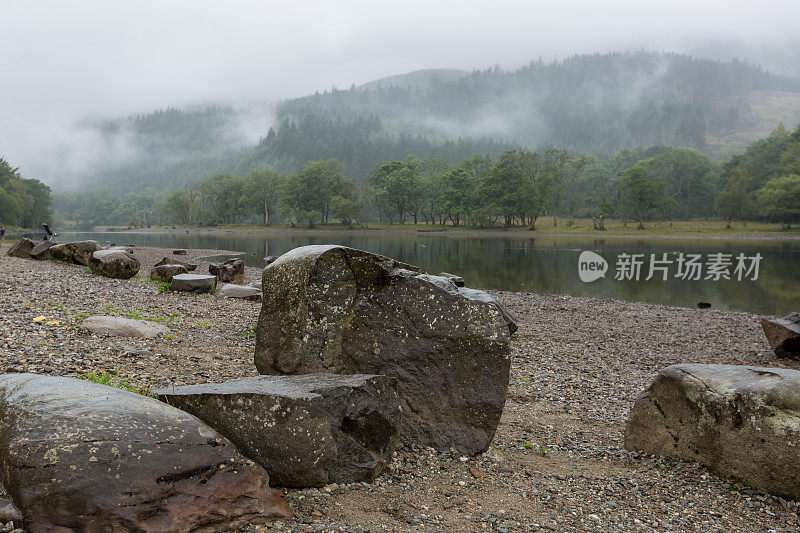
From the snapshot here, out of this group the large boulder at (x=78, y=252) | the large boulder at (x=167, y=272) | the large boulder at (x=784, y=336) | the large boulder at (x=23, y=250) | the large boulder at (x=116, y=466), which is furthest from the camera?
the large boulder at (x=23, y=250)

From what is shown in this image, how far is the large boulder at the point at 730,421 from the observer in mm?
6281

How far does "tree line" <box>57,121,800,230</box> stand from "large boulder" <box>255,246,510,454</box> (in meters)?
115

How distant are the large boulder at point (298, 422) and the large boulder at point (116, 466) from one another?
36 cm

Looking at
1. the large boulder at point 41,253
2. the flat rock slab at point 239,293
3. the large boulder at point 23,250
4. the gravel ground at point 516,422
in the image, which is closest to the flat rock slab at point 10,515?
the gravel ground at point 516,422

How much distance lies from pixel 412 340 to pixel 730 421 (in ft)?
14.7

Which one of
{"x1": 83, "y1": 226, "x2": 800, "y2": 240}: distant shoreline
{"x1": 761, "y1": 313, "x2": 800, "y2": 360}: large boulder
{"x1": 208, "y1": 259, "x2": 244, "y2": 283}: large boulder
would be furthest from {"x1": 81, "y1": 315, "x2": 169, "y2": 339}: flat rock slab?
{"x1": 83, "y1": 226, "x2": 800, "y2": 240}: distant shoreline

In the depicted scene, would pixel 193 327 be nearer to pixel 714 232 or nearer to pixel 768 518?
pixel 768 518

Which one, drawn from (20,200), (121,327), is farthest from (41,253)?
(20,200)

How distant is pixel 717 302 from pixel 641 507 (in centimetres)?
2844

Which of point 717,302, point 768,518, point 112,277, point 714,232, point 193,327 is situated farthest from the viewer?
point 714,232

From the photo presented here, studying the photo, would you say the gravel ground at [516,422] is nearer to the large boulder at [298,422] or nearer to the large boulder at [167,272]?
the large boulder at [298,422]

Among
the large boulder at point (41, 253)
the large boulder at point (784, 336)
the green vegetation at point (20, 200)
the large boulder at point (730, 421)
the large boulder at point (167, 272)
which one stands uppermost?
the green vegetation at point (20, 200)

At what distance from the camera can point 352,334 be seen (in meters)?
7.61

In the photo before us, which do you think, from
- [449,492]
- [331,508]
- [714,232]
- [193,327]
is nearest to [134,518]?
[331,508]
